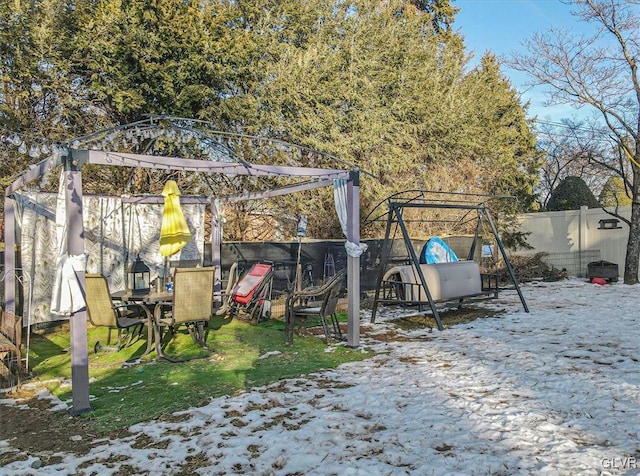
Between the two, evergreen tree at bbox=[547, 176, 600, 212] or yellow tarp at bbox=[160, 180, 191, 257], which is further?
evergreen tree at bbox=[547, 176, 600, 212]

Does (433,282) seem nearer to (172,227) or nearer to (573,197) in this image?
(172,227)

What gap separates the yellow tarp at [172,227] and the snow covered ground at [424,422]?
2590mm

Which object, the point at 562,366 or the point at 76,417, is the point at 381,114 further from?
the point at 76,417

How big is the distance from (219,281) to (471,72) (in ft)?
42.1

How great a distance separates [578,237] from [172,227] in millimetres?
12604

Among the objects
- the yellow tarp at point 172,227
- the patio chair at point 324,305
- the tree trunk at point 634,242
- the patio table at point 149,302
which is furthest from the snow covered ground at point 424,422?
the tree trunk at point 634,242

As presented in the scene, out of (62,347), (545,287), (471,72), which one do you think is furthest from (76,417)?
(471,72)

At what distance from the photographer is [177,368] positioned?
199 inches

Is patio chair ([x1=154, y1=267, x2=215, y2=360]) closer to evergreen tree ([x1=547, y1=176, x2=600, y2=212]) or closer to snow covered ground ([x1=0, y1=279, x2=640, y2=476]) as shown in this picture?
snow covered ground ([x1=0, y1=279, x2=640, y2=476])

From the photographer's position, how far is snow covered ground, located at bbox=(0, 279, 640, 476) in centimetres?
277

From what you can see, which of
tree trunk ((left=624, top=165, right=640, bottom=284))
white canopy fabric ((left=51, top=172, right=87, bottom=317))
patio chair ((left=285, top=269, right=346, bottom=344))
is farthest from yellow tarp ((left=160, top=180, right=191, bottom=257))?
tree trunk ((left=624, top=165, right=640, bottom=284))

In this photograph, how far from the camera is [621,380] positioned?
4.16 metres

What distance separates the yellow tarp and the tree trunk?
1088 cm

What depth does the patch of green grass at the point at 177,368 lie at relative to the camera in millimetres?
3977
